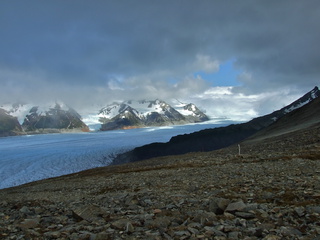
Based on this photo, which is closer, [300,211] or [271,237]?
[271,237]

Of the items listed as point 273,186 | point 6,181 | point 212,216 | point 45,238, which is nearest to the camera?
point 45,238

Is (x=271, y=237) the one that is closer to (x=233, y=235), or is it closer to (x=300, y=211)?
(x=233, y=235)

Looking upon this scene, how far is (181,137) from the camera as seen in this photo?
497 feet

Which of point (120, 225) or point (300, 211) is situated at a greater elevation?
point (300, 211)

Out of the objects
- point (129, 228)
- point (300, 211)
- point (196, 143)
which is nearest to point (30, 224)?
point (129, 228)

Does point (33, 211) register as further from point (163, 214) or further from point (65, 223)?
point (163, 214)

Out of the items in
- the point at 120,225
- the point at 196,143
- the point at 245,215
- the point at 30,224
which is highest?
the point at 245,215

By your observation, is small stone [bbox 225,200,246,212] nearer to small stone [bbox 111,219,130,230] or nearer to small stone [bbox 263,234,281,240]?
small stone [bbox 263,234,281,240]

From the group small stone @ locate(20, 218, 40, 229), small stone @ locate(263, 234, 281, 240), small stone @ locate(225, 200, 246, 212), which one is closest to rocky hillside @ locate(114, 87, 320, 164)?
small stone @ locate(20, 218, 40, 229)

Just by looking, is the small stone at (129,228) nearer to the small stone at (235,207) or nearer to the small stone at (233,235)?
the small stone at (233,235)

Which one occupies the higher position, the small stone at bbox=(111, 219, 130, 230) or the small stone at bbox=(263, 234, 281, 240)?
the small stone at bbox=(263, 234, 281, 240)

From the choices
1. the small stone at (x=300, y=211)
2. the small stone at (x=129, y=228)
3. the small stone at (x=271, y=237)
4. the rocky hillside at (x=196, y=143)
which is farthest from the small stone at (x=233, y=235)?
the rocky hillside at (x=196, y=143)

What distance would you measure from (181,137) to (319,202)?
469 ft

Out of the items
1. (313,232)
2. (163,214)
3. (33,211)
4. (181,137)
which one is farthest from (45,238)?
(181,137)
